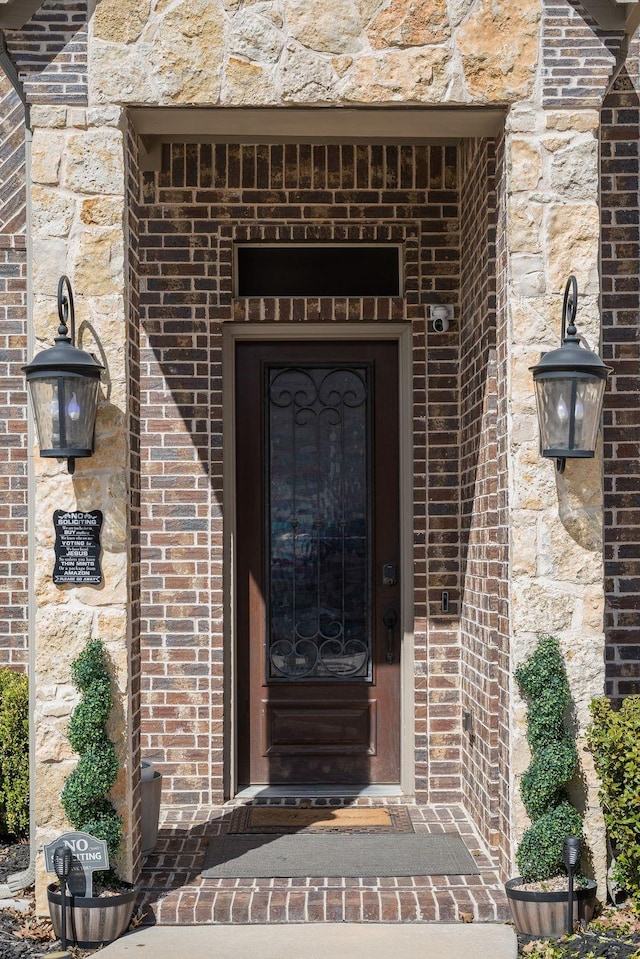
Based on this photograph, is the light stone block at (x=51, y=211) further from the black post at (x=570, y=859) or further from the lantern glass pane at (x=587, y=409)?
the black post at (x=570, y=859)

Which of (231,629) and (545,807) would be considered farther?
(231,629)

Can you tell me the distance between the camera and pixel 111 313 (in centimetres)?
392

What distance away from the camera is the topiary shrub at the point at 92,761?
12.3 ft

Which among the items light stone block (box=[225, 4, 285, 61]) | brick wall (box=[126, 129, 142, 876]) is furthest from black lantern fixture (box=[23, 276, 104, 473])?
light stone block (box=[225, 4, 285, 61])

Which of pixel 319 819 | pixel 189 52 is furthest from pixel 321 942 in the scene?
pixel 189 52

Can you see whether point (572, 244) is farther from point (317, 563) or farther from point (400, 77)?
point (317, 563)

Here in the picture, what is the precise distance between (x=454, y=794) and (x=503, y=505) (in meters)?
1.99

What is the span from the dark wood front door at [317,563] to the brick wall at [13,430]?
1.22 meters

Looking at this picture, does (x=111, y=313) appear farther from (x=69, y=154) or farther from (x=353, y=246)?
(x=353, y=246)

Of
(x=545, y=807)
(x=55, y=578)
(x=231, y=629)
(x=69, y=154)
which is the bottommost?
(x=545, y=807)

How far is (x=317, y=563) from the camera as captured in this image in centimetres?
541

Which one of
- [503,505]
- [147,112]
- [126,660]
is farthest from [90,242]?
[503,505]

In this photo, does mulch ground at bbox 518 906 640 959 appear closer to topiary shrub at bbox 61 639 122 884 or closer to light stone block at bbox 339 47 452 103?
topiary shrub at bbox 61 639 122 884

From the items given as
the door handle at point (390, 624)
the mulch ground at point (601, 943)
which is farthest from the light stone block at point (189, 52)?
the mulch ground at point (601, 943)
